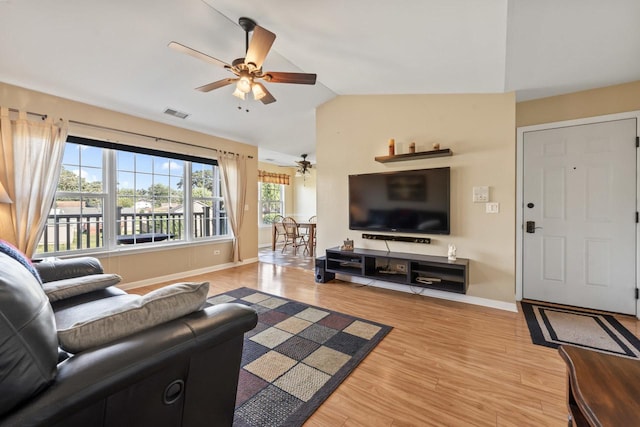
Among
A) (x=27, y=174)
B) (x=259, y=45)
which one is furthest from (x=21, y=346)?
(x=27, y=174)

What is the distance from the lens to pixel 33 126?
293cm

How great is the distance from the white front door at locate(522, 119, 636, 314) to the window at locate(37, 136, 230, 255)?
482cm

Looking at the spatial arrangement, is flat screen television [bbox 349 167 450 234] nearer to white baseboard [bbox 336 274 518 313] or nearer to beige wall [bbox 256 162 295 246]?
white baseboard [bbox 336 274 518 313]

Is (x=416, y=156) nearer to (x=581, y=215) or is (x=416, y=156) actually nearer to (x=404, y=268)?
(x=404, y=268)

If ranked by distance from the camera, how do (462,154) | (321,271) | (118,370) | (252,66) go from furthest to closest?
(321,271), (462,154), (252,66), (118,370)

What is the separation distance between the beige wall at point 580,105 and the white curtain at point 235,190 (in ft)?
14.3

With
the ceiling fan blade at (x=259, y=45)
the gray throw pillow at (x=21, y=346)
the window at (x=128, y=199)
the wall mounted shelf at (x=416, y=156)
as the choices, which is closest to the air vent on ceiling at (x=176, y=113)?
the window at (x=128, y=199)

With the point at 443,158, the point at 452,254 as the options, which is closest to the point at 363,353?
the point at 452,254

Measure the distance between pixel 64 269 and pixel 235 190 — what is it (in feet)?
10.1

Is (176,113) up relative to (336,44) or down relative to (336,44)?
down

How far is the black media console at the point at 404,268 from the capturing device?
120 inches

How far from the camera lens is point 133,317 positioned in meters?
1.02

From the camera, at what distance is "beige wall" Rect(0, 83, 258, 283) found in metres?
3.05

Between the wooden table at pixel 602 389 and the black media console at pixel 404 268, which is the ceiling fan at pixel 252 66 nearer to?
the black media console at pixel 404 268
